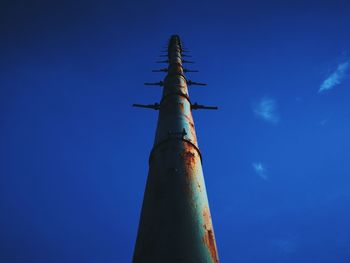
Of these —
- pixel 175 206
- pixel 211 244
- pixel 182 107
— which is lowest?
pixel 211 244

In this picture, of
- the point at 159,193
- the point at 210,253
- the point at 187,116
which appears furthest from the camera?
the point at 187,116

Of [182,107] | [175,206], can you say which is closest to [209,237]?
[175,206]

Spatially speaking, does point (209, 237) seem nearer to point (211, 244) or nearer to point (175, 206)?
point (211, 244)

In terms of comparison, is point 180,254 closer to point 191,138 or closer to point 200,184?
point 200,184

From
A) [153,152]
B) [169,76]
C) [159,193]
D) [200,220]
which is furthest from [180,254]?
[169,76]

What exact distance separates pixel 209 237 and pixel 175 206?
0.53 m

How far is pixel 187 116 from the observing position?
16.3ft

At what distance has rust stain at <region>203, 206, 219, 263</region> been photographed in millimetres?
2629

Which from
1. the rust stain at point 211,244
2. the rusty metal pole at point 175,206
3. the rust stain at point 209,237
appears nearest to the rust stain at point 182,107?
the rusty metal pole at point 175,206

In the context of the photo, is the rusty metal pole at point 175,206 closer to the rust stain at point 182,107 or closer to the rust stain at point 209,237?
the rust stain at point 209,237

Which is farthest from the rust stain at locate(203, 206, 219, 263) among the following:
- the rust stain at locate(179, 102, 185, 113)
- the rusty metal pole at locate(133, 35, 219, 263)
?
the rust stain at locate(179, 102, 185, 113)

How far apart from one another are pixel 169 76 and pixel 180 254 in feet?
17.3

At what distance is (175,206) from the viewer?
9.60ft

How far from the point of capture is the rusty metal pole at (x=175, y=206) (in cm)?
252
